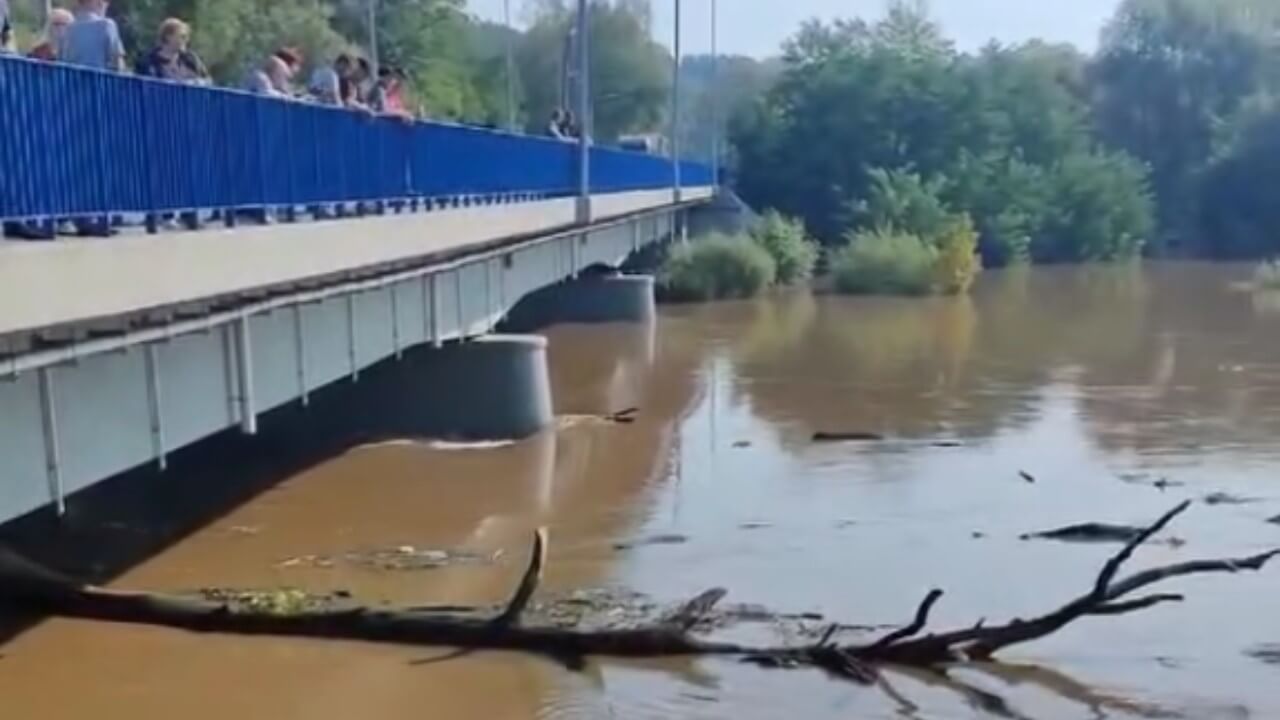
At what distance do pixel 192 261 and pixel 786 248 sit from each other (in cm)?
4502

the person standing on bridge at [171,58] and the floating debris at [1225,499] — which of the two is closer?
the person standing on bridge at [171,58]

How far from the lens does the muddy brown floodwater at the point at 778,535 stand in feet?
40.2

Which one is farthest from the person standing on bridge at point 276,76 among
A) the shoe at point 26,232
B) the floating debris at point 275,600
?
the shoe at point 26,232

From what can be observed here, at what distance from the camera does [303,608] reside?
13.8 meters

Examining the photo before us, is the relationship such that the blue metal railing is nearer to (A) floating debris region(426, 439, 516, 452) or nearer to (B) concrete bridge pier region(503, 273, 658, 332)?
(A) floating debris region(426, 439, 516, 452)

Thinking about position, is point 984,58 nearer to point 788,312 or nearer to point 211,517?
point 788,312

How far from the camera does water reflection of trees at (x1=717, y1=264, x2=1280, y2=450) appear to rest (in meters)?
26.0

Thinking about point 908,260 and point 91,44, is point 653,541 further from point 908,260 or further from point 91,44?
point 908,260

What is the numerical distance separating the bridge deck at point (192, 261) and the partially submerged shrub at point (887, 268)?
32798 millimetres

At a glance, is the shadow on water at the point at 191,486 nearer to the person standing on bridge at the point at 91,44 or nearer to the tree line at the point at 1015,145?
the person standing on bridge at the point at 91,44

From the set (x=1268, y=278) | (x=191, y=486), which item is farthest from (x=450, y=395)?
(x=1268, y=278)

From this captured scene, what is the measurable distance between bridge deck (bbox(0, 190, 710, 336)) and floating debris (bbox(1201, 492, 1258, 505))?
7977 mm

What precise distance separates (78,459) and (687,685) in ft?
12.7

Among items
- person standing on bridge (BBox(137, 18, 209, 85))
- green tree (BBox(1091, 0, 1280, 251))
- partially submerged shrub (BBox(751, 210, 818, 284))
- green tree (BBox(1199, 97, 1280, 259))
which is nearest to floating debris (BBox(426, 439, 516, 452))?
person standing on bridge (BBox(137, 18, 209, 85))
